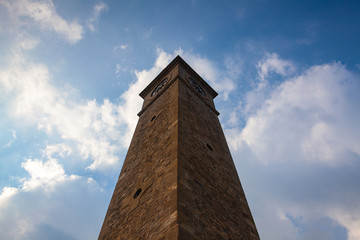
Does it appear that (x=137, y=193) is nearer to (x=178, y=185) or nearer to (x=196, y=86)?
(x=178, y=185)

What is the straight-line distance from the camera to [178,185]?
17.8ft

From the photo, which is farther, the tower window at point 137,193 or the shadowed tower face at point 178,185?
the tower window at point 137,193

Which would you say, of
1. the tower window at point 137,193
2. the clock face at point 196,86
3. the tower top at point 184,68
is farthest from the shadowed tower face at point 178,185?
the tower top at point 184,68

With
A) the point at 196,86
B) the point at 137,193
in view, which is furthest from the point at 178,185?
the point at 196,86

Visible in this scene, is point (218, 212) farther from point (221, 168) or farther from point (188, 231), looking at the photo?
point (221, 168)

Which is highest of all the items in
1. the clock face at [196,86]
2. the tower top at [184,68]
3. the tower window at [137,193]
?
the tower top at [184,68]

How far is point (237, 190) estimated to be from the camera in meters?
7.86

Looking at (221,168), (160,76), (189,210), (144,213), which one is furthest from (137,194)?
(160,76)

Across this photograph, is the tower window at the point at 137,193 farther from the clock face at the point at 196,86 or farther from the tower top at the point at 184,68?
the tower top at the point at 184,68

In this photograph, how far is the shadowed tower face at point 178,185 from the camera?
5.08m

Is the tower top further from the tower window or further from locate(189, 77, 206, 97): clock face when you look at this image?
the tower window

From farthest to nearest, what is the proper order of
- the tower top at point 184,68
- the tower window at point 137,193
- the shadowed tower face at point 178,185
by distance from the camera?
1. the tower top at point 184,68
2. the tower window at point 137,193
3. the shadowed tower face at point 178,185

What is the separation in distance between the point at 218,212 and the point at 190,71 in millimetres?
10161

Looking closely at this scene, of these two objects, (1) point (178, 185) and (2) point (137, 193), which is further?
(2) point (137, 193)
